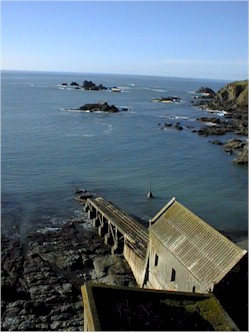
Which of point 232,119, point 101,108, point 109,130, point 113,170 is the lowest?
point 113,170

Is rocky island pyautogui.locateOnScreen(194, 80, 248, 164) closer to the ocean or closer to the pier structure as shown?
the ocean

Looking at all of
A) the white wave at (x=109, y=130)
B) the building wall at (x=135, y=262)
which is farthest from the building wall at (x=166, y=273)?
the white wave at (x=109, y=130)

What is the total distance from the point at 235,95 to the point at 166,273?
117 metres

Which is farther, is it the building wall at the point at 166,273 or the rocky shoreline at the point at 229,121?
the rocky shoreline at the point at 229,121

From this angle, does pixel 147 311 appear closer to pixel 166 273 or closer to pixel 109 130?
pixel 166 273

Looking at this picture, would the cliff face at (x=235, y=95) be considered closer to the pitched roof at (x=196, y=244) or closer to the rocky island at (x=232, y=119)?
the rocky island at (x=232, y=119)

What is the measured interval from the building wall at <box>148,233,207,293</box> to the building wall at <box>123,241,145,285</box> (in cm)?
255

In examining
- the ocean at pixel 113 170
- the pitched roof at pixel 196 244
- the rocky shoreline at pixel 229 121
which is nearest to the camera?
the pitched roof at pixel 196 244

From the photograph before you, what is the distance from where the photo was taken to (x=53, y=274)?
2848 centimetres

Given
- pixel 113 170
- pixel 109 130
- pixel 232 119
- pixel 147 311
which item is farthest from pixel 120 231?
pixel 232 119

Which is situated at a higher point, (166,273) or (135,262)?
(166,273)

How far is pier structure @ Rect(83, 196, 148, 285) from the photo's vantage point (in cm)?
2865

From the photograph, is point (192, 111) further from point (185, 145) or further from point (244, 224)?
point (244, 224)

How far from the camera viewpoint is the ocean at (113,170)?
1612 inches
